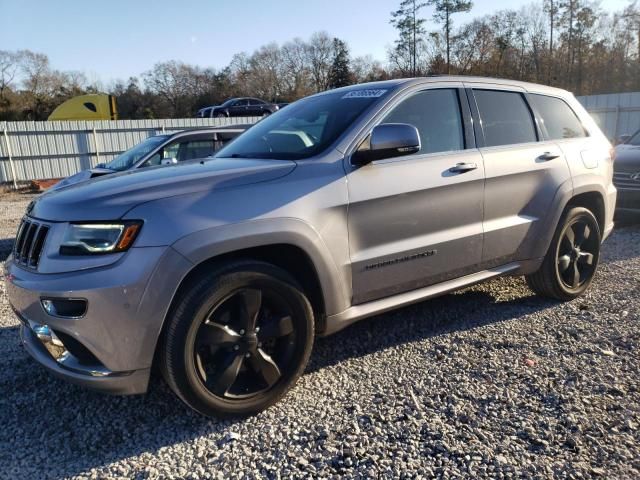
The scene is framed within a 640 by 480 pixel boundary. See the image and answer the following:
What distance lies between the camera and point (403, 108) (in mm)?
3447

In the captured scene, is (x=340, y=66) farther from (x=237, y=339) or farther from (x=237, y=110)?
(x=237, y=339)

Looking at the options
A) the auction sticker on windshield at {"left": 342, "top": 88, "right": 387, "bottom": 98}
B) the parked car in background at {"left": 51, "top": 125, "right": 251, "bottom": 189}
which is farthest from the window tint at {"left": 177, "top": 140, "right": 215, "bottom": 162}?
the auction sticker on windshield at {"left": 342, "top": 88, "right": 387, "bottom": 98}

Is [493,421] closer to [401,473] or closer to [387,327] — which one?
[401,473]

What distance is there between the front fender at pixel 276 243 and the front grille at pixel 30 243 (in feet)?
2.45

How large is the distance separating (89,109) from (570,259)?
25.2 metres

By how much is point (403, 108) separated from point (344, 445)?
2.15 metres

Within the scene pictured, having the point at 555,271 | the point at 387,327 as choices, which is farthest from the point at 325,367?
the point at 555,271

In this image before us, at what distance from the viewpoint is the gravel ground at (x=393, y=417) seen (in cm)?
240

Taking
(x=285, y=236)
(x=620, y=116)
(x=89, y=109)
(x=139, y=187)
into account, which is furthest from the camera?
(x=89, y=109)

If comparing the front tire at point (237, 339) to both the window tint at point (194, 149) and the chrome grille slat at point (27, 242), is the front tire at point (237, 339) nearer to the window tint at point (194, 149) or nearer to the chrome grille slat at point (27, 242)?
the chrome grille slat at point (27, 242)

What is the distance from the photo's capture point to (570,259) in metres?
4.42

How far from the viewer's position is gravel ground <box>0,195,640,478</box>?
2396 mm

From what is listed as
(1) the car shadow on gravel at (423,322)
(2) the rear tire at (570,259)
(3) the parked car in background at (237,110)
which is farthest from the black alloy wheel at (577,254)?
(3) the parked car in background at (237,110)

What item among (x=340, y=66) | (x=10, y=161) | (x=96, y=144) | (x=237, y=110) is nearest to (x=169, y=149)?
(x=96, y=144)
